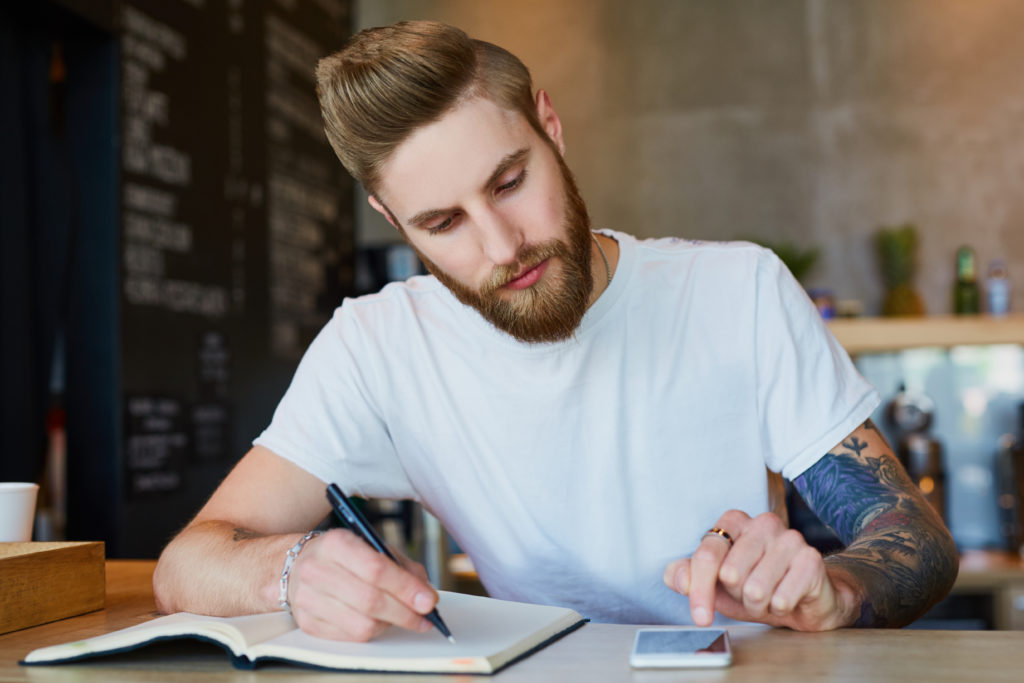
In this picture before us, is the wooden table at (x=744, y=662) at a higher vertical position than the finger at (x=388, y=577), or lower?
lower

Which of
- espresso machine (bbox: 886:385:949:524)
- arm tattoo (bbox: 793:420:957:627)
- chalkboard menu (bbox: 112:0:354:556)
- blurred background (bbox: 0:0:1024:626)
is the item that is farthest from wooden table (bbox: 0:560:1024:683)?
espresso machine (bbox: 886:385:949:524)

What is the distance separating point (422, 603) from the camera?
82 centimetres

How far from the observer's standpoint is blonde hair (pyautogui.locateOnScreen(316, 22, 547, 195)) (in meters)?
1.16

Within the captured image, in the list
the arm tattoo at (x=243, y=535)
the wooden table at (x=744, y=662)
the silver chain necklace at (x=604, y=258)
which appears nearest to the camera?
the wooden table at (x=744, y=662)

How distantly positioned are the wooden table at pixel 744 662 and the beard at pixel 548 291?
416 mm

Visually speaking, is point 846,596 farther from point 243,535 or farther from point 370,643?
point 243,535

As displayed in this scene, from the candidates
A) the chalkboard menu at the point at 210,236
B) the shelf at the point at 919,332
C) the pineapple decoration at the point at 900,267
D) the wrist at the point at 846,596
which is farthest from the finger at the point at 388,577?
the pineapple decoration at the point at 900,267

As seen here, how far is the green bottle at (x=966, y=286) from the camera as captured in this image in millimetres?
3346

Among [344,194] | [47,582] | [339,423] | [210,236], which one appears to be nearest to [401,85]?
[339,423]

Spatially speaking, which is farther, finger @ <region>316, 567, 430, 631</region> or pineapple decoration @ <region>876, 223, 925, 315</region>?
pineapple decoration @ <region>876, 223, 925, 315</region>

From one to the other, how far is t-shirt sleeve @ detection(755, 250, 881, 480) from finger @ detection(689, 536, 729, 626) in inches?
15.4

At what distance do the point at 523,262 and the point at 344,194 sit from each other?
3060mm

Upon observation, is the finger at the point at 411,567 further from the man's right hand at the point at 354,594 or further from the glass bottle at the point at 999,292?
the glass bottle at the point at 999,292

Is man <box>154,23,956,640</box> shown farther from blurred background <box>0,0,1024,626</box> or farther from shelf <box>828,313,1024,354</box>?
shelf <box>828,313,1024,354</box>
